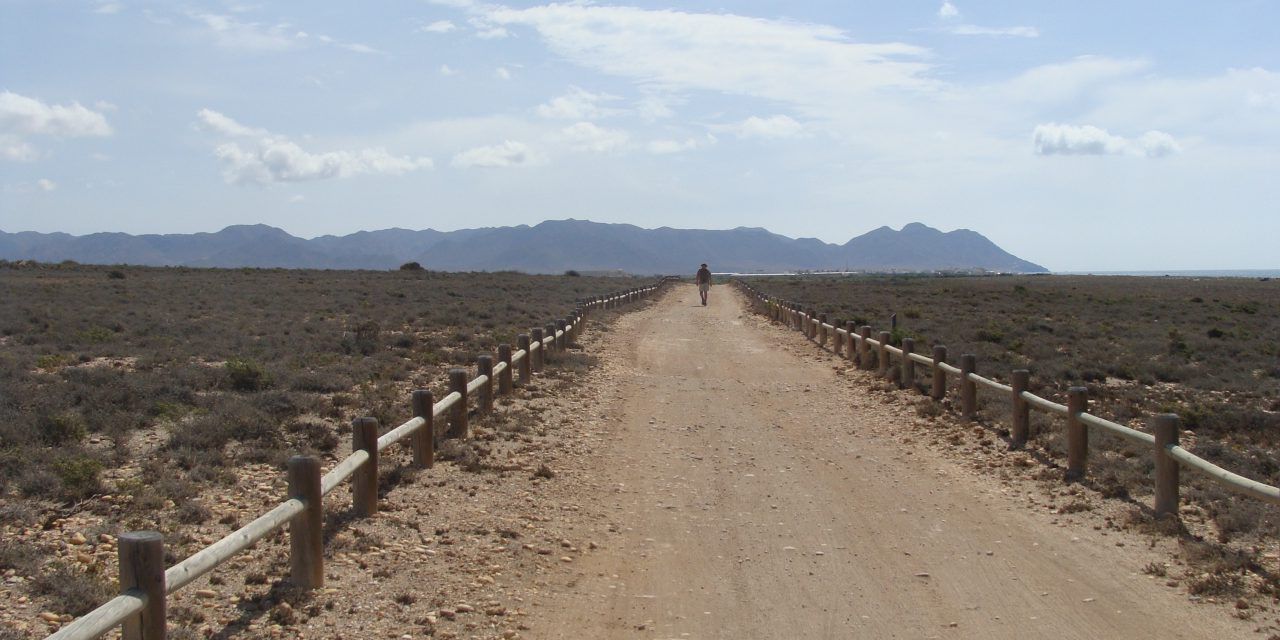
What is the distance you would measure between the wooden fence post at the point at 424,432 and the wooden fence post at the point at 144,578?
511 cm

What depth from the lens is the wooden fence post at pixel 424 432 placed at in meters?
9.75

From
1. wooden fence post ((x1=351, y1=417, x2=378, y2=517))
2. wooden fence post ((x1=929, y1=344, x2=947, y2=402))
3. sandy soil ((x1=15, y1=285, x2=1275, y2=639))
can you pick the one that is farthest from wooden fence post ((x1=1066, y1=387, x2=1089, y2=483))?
wooden fence post ((x1=351, y1=417, x2=378, y2=517))

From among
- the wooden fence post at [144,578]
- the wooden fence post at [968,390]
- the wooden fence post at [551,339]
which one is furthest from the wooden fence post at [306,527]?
the wooden fence post at [551,339]

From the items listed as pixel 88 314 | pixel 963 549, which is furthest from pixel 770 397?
pixel 88 314

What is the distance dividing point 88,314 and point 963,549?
24318 mm

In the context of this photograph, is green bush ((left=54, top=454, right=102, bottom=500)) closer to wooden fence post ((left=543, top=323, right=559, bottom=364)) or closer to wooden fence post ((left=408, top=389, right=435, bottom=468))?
wooden fence post ((left=408, top=389, right=435, bottom=468))

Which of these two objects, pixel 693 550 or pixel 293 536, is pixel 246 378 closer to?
pixel 293 536

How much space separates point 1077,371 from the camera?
63.3 feet

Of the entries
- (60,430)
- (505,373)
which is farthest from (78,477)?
(505,373)

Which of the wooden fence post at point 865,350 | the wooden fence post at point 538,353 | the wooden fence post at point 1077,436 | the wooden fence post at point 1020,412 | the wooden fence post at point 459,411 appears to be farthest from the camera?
the wooden fence post at point 865,350

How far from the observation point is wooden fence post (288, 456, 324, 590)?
6.32 meters

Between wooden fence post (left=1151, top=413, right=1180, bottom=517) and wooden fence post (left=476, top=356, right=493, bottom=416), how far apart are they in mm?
7720

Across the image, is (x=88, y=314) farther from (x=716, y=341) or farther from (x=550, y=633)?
(x=550, y=633)

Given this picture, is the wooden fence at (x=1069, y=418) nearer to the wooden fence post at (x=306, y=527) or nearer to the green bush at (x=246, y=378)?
the wooden fence post at (x=306, y=527)
